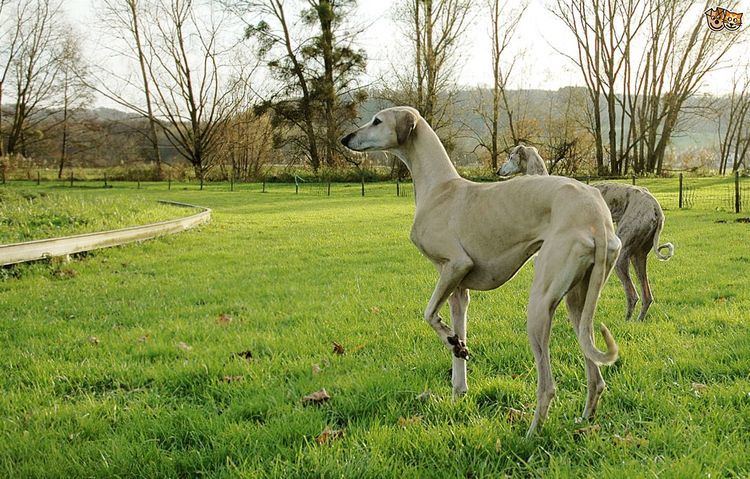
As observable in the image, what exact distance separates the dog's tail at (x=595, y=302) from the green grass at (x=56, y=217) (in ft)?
32.8

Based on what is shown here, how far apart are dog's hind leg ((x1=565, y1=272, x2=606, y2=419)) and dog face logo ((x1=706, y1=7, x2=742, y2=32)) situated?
32.8m

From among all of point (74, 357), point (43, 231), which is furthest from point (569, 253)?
point (43, 231)

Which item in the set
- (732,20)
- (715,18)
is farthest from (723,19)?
(732,20)

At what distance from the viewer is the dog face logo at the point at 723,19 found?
2905 cm

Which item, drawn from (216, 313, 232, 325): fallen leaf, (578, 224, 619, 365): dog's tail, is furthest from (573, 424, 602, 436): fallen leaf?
(216, 313, 232, 325): fallen leaf

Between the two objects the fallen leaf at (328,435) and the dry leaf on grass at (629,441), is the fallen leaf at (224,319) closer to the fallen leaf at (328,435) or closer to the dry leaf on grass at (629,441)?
the fallen leaf at (328,435)

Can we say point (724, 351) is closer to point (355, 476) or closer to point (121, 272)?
point (355, 476)

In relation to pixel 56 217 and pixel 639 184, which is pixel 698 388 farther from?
pixel 639 184

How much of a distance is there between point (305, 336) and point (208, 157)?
49.1m

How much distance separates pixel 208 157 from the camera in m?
50.7

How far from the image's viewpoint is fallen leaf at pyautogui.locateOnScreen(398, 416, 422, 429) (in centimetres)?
308

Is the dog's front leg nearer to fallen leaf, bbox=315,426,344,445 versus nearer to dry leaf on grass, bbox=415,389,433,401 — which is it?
dry leaf on grass, bbox=415,389,433,401

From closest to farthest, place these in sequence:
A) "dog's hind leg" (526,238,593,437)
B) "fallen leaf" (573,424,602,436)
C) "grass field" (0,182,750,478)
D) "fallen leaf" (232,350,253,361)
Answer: "dog's hind leg" (526,238,593,437), "grass field" (0,182,750,478), "fallen leaf" (573,424,602,436), "fallen leaf" (232,350,253,361)

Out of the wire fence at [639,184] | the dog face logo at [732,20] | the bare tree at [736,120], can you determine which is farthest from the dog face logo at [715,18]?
the bare tree at [736,120]
